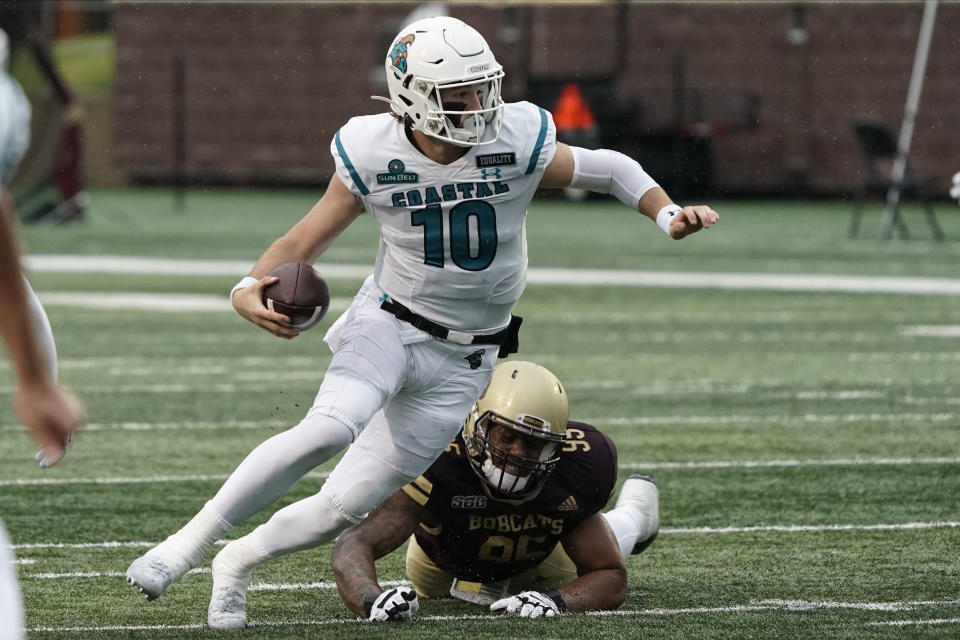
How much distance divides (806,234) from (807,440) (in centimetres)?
1190

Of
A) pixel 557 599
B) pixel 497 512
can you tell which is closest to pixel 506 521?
pixel 497 512

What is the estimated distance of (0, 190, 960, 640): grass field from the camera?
4586mm

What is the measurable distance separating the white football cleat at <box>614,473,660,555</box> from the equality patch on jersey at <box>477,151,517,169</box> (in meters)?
1.23

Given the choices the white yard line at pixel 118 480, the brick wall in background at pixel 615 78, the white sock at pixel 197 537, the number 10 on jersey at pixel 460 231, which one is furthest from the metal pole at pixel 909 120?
the white sock at pixel 197 537

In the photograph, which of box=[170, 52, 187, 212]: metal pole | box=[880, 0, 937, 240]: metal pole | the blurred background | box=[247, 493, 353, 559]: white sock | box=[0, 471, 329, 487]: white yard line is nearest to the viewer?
box=[247, 493, 353, 559]: white sock

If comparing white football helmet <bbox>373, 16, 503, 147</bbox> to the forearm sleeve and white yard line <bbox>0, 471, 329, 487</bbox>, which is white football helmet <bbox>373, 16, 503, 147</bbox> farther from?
white yard line <bbox>0, 471, 329, 487</bbox>

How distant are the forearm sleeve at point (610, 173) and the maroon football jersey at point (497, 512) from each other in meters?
0.74

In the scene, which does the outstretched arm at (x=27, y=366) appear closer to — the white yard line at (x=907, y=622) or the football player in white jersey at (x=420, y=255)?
the football player in white jersey at (x=420, y=255)

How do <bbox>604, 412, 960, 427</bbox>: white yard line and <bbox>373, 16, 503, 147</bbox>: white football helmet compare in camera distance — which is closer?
<bbox>373, 16, 503, 147</bbox>: white football helmet

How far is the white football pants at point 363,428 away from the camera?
418 cm

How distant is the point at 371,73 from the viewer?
28156mm

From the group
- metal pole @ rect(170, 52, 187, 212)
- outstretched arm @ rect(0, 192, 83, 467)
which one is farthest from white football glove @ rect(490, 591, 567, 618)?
metal pole @ rect(170, 52, 187, 212)

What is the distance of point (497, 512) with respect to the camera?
462 cm

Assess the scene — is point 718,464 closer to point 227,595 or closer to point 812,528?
point 812,528
